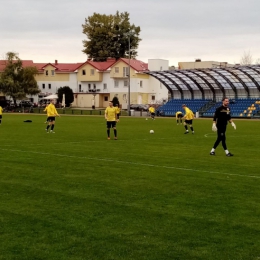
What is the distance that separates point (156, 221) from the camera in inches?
337

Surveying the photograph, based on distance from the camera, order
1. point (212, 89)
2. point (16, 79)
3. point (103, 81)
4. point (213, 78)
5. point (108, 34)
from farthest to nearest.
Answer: point (108, 34)
point (103, 81)
point (16, 79)
point (212, 89)
point (213, 78)

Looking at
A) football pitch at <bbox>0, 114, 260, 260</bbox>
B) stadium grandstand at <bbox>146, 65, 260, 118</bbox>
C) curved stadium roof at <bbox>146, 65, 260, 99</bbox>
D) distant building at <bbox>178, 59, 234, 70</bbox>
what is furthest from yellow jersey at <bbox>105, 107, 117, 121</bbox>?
distant building at <bbox>178, 59, 234, 70</bbox>

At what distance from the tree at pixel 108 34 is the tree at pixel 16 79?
56.6 ft

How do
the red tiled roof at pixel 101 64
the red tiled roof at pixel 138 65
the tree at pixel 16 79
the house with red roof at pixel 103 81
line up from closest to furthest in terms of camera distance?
the tree at pixel 16 79 < the red tiled roof at pixel 138 65 < the house with red roof at pixel 103 81 < the red tiled roof at pixel 101 64

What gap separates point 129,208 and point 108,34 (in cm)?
9208

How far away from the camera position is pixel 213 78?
62.8 m

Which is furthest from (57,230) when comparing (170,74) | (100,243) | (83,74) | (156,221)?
(83,74)

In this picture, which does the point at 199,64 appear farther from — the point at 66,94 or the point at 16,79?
the point at 16,79

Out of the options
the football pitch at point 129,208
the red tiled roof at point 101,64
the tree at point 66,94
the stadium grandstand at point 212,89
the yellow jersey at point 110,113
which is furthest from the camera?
the red tiled roof at point 101,64

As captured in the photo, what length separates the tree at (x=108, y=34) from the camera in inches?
3935

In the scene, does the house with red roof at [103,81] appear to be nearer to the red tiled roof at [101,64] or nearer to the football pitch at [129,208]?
the red tiled roof at [101,64]

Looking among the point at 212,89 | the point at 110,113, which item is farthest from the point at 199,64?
the point at 110,113

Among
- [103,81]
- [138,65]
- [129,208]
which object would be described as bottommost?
[129,208]

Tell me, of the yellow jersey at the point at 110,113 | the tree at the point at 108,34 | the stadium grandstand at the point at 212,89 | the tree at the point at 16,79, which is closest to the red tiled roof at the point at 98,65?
the tree at the point at 108,34
